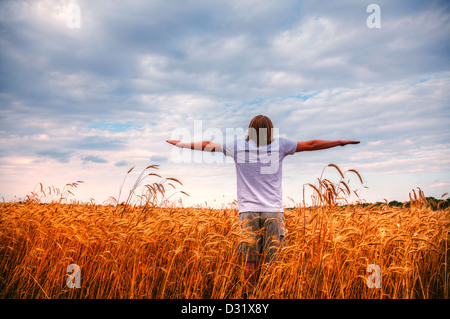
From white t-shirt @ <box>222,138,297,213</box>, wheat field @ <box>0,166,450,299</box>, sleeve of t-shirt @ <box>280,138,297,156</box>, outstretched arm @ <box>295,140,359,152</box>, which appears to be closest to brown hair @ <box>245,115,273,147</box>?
white t-shirt @ <box>222,138,297,213</box>

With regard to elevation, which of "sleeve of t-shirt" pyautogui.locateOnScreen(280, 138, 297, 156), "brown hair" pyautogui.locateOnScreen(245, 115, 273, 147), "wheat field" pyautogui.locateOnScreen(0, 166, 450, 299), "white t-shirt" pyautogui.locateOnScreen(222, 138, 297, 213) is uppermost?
"brown hair" pyautogui.locateOnScreen(245, 115, 273, 147)

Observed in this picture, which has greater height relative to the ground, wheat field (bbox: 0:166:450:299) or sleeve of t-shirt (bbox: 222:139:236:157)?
sleeve of t-shirt (bbox: 222:139:236:157)

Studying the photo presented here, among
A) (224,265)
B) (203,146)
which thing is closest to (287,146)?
Answer: (203,146)

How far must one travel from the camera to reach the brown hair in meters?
3.57

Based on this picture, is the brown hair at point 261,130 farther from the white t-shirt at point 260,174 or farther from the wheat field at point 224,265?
the wheat field at point 224,265

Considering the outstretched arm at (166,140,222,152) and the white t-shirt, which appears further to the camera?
the outstretched arm at (166,140,222,152)

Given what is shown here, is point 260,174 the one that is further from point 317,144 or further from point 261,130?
point 317,144

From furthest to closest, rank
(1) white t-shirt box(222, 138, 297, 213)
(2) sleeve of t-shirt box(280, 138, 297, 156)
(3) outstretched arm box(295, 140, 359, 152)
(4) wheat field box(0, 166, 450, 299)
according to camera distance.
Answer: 1. (3) outstretched arm box(295, 140, 359, 152)
2. (2) sleeve of t-shirt box(280, 138, 297, 156)
3. (1) white t-shirt box(222, 138, 297, 213)
4. (4) wheat field box(0, 166, 450, 299)

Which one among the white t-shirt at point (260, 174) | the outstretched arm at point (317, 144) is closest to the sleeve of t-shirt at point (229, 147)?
the white t-shirt at point (260, 174)

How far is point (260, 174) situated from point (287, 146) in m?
0.52

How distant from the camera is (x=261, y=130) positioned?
357 cm

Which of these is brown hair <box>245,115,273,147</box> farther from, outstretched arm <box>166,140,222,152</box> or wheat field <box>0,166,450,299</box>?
wheat field <box>0,166,450,299</box>

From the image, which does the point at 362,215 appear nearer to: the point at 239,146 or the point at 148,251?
the point at 239,146

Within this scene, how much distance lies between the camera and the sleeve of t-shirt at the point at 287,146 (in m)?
3.60
